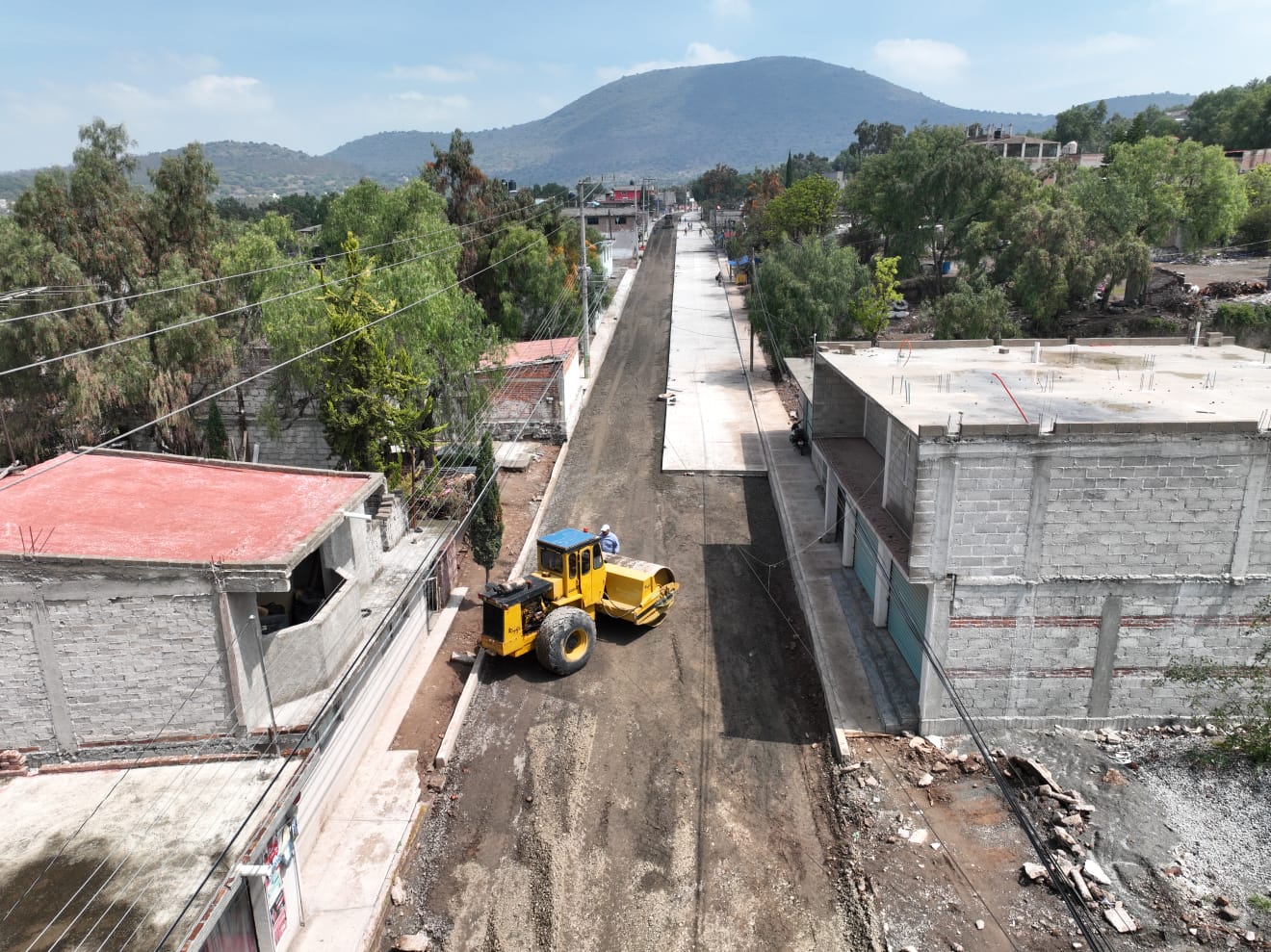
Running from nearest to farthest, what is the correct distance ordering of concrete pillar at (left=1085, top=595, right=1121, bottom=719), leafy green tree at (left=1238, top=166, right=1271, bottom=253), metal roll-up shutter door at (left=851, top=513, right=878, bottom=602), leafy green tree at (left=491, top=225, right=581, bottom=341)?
concrete pillar at (left=1085, top=595, right=1121, bottom=719) → metal roll-up shutter door at (left=851, top=513, right=878, bottom=602) → leafy green tree at (left=491, top=225, right=581, bottom=341) → leafy green tree at (left=1238, top=166, right=1271, bottom=253)

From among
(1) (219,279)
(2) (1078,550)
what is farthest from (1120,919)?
(1) (219,279)

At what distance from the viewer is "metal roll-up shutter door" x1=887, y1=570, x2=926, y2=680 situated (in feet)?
53.6

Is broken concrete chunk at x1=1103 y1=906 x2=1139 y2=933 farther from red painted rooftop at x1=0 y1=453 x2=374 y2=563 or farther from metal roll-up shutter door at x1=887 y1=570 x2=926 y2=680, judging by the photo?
red painted rooftop at x1=0 y1=453 x2=374 y2=563

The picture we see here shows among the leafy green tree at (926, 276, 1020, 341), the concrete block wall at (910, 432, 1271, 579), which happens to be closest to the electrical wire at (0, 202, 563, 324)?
the concrete block wall at (910, 432, 1271, 579)

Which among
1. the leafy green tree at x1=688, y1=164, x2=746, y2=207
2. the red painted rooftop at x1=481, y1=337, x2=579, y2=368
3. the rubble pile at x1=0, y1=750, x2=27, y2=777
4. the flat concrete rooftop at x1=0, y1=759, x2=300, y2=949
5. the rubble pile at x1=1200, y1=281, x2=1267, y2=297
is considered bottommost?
the rubble pile at x1=0, y1=750, x2=27, y2=777

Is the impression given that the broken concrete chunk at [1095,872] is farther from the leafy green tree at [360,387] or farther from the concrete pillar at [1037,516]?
the leafy green tree at [360,387]

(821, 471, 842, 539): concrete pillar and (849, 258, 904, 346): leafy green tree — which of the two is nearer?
(821, 471, 842, 539): concrete pillar

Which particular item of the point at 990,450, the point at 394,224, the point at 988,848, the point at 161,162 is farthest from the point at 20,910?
the point at 394,224

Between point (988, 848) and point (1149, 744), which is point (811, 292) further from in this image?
point (988, 848)

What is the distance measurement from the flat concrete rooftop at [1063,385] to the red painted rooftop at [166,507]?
1125 centimetres

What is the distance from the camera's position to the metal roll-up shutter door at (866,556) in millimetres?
20062

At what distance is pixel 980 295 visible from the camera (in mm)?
38938

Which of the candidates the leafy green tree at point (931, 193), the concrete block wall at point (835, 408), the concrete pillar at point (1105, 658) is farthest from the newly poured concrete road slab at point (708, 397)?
the concrete pillar at point (1105, 658)

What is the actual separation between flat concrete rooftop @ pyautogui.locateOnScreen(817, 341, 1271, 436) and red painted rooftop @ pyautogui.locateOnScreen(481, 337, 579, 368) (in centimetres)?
1498
